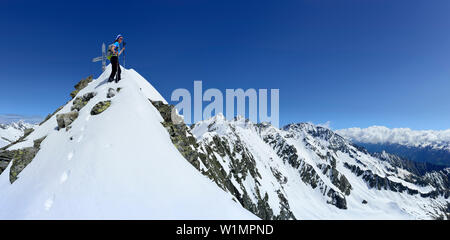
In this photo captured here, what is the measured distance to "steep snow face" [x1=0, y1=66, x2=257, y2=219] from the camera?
6977mm

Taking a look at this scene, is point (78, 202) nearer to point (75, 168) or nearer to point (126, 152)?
point (75, 168)

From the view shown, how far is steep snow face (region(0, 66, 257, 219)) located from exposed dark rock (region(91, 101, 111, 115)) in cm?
220

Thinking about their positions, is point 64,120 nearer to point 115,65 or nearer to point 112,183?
point 115,65

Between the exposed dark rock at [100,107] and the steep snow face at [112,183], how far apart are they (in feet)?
7.21

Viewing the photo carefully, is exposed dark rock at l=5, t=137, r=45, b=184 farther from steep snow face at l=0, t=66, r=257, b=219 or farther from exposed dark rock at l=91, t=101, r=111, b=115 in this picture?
exposed dark rock at l=91, t=101, r=111, b=115

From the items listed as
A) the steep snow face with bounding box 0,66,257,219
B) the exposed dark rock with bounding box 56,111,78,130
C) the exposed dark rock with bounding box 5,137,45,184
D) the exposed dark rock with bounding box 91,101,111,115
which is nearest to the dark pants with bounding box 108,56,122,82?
the exposed dark rock with bounding box 91,101,111,115

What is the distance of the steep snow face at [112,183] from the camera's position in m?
6.98

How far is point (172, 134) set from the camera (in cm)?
1698

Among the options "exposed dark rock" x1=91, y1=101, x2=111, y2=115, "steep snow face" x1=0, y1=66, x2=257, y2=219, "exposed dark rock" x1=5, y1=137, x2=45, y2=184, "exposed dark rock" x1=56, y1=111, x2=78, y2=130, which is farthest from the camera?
"exposed dark rock" x1=56, y1=111, x2=78, y2=130

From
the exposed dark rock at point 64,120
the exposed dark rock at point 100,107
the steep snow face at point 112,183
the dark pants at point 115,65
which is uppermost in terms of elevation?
the dark pants at point 115,65

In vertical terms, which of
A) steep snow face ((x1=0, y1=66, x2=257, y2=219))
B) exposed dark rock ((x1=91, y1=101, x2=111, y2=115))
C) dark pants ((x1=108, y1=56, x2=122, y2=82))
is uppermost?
dark pants ((x1=108, y1=56, x2=122, y2=82))

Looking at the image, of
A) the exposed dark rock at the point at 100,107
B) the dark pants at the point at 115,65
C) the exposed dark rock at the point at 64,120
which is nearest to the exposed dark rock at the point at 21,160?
the exposed dark rock at the point at 64,120

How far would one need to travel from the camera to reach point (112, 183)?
7914 mm

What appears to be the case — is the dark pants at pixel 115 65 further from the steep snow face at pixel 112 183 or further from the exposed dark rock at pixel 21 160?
the exposed dark rock at pixel 21 160
